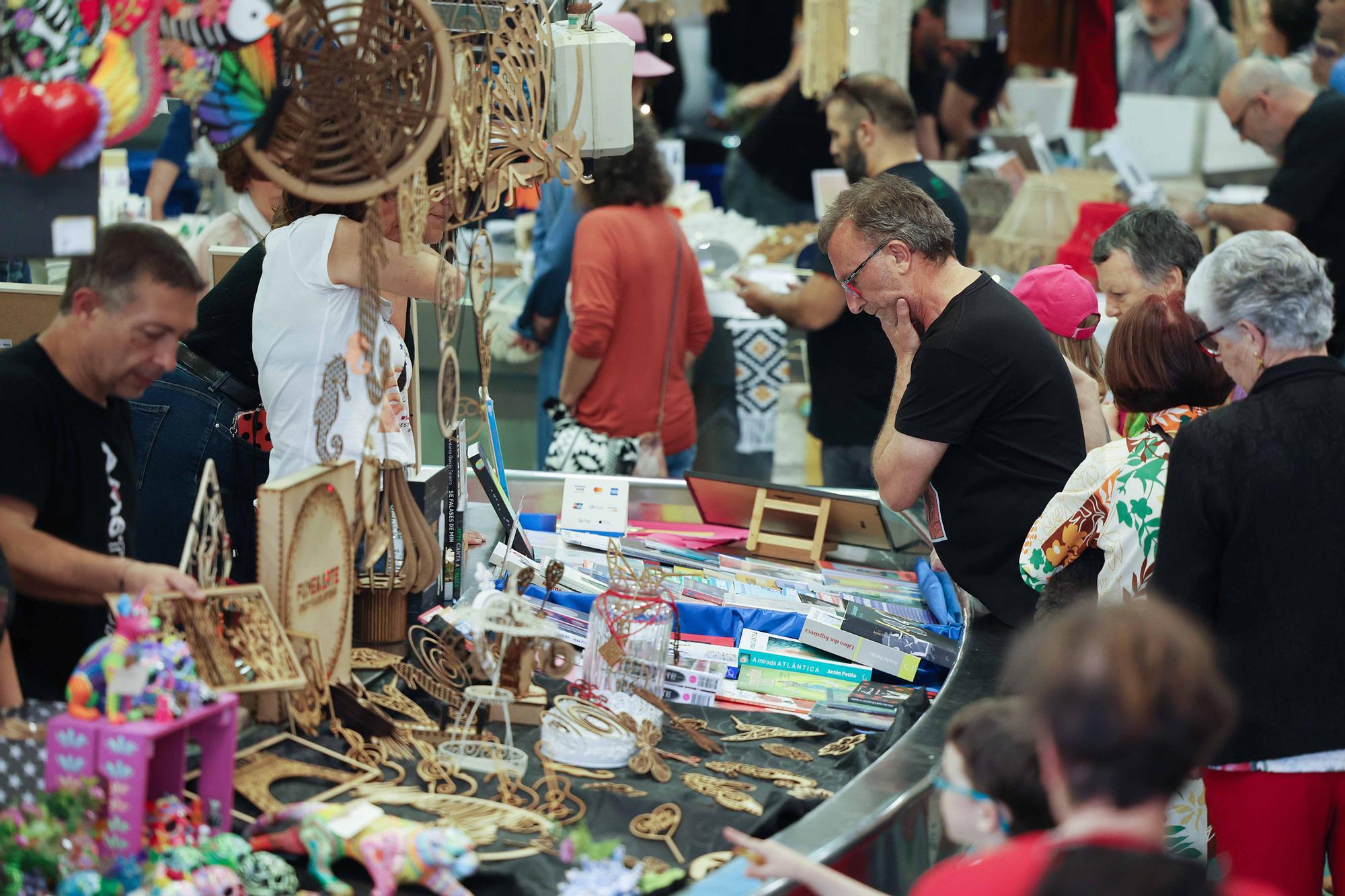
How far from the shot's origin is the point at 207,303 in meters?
3.05

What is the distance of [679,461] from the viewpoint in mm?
5008

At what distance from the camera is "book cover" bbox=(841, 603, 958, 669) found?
2756 millimetres

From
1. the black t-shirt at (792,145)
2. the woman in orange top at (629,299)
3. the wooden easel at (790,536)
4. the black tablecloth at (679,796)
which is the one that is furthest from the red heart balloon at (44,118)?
the black t-shirt at (792,145)

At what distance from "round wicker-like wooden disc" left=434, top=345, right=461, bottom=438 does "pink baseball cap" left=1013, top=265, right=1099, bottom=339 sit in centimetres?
144

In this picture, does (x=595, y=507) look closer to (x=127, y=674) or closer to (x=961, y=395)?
(x=961, y=395)

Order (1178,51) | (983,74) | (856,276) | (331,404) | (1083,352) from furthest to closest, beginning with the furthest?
(983,74), (1178,51), (1083,352), (856,276), (331,404)

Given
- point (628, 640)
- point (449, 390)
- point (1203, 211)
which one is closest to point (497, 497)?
point (449, 390)

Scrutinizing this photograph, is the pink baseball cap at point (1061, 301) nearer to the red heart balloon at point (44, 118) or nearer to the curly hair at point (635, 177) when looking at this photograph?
the curly hair at point (635, 177)

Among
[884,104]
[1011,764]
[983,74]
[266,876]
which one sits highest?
[983,74]

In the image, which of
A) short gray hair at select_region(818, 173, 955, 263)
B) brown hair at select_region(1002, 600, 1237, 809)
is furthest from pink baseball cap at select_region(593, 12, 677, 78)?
brown hair at select_region(1002, 600, 1237, 809)

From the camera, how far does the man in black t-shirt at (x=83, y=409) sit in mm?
1872

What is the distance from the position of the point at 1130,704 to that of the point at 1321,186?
4450 mm

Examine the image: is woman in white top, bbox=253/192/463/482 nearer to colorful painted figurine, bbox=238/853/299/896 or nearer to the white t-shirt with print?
the white t-shirt with print

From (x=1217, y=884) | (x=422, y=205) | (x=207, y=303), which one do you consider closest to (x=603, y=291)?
(x=207, y=303)
